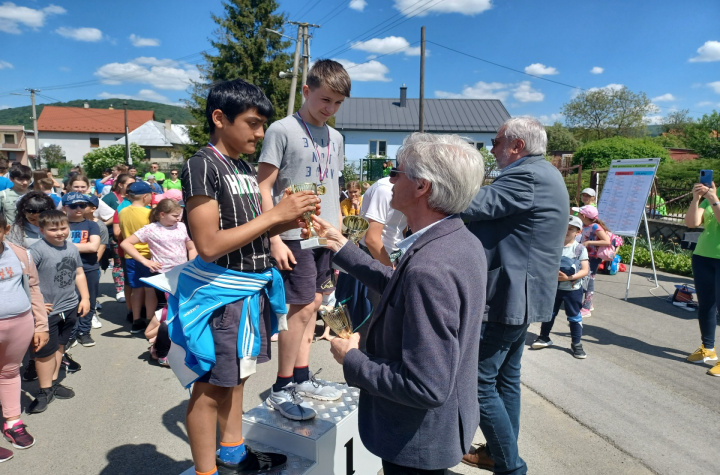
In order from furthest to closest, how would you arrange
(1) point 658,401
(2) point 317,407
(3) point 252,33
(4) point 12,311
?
(3) point 252,33 < (1) point 658,401 < (4) point 12,311 < (2) point 317,407

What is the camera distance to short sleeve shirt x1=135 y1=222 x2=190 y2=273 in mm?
5418

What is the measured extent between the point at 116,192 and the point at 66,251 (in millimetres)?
4060

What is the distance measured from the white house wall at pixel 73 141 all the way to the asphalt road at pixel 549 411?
8269 centimetres

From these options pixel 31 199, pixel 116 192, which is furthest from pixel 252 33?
pixel 31 199

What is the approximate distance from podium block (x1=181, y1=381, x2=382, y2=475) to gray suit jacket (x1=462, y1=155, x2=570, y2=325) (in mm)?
1091

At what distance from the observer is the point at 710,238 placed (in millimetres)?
4938

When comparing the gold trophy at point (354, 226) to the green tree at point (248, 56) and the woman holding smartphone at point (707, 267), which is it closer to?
the woman holding smartphone at point (707, 267)

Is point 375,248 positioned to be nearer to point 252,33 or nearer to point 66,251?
point 66,251

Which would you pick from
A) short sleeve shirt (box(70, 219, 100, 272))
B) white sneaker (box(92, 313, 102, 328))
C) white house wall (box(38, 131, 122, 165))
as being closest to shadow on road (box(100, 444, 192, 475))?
short sleeve shirt (box(70, 219, 100, 272))

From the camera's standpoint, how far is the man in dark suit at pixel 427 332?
4.87 ft

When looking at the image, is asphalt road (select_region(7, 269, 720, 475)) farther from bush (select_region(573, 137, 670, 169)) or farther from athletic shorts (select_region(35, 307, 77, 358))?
bush (select_region(573, 137, 670, 169))

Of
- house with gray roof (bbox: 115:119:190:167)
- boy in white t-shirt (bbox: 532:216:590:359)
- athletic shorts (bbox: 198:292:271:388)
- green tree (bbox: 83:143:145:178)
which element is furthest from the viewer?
house with gray roof (bbox: 115:119:190:167)

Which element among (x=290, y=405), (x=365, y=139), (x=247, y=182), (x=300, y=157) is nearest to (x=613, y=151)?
(x=365, y=139)

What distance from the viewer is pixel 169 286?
2.15m
